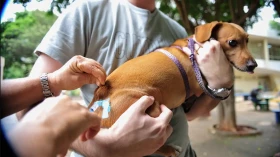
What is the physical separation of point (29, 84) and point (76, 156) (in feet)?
0.77

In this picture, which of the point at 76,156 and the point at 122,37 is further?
the point at 122,37

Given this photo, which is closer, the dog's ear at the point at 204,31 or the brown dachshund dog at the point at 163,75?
the brown dachshund dog at the point at 163,75

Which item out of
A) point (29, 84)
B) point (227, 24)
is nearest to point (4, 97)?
point (29, 84)

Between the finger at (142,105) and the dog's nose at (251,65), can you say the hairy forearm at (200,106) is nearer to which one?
the dog's nose at (251,65)

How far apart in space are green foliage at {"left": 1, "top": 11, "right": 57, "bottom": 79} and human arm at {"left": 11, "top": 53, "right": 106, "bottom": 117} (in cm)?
2

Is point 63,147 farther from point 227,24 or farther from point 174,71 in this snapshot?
point 227,24

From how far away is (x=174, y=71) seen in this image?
0.72 m

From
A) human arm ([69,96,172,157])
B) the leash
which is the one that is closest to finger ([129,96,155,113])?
human arm ([69,96,172,157])

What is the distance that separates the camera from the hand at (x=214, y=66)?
0.73m

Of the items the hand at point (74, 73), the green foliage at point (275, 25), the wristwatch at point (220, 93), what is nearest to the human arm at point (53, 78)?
the hand at point (74, 73)

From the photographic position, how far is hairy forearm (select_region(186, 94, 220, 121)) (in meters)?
0.86

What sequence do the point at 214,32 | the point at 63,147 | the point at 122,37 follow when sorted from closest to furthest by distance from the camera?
the point at 63,147
the point at 122,37
the point at 214,32

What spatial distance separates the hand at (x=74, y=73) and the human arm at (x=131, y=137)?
0.42ft

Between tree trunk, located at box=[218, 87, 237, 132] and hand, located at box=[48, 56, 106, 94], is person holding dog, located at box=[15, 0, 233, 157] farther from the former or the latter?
tree trunk, located at box=[218, 87, 237, 132]
